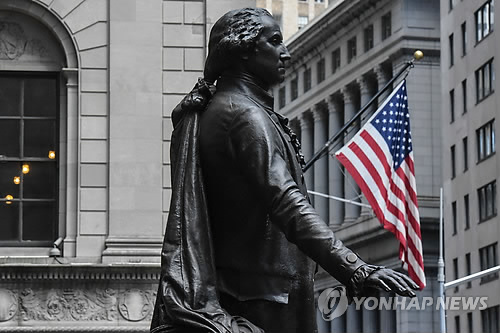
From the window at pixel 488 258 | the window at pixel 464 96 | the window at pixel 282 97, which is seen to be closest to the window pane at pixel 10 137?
the window at pixel 488 258

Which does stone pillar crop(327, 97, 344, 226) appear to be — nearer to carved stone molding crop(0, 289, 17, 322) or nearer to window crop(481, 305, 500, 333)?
window crop(481, 305, 500, 333)

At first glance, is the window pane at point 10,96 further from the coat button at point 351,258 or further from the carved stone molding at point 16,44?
the coat button at point 351,258

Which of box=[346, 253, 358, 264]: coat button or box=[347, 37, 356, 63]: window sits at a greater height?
box=[347, 37, 356, 63]: window

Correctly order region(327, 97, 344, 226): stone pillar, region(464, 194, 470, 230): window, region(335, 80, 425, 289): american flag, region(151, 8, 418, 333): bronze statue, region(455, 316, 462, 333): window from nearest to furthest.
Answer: region(151, 8, 418, 333): bronze statue, region(335, 80, 425, 289): american flag, region(464, 194, 470, 230): window, region(455, 316, 462, 333): window, region(327, 97, 344, 226): stone pillar

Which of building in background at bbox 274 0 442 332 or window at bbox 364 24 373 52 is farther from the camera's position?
window at bbox 364 24 373 52

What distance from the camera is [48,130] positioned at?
28719 millimetres

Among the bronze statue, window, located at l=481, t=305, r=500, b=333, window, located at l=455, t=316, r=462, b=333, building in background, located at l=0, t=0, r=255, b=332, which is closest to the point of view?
the bronze statue

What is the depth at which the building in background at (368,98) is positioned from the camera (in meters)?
94.9

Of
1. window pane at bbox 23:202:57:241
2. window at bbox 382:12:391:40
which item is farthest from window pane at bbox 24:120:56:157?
window at bbox 382:12:391:40

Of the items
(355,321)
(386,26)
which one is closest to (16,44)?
(386,26)

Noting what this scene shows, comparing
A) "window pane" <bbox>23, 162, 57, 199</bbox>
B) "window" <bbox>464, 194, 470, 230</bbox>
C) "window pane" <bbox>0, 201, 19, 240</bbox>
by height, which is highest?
"window" <bbox>464, 194, 470, 230</bbox>

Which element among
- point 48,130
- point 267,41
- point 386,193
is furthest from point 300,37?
point 267,41

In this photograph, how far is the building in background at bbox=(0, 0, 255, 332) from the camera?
1109 inches

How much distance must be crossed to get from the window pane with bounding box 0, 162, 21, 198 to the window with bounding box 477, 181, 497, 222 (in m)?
48.1
